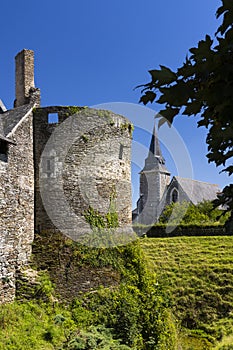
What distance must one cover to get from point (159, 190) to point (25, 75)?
1659 inches

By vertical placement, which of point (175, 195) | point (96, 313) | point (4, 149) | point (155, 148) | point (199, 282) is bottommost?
point (199, 282)

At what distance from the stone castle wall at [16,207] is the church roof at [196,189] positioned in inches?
1394

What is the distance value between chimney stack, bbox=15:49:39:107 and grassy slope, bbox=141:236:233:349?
10.6 m

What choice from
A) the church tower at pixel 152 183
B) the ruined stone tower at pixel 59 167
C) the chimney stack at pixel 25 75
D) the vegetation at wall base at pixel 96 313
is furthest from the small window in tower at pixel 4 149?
the church tower at pixel 152 183

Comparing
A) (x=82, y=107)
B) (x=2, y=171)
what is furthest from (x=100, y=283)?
(x=82, y=107)

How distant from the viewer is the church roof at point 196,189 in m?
47.4

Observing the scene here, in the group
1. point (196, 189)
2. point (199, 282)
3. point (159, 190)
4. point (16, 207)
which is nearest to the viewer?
point (16, 207)

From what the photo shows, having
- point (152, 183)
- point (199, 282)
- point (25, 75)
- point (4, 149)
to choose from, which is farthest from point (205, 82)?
point (152, 183)

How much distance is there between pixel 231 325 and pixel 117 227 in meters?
7.29

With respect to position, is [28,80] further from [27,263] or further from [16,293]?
[16,293]

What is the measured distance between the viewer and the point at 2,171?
440 inches

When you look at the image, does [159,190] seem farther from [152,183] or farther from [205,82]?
[205,82]

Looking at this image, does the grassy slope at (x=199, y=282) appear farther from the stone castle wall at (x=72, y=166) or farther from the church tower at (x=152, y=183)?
the church tower at (x=152, y=183)

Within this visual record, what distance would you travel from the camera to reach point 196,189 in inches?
1935
